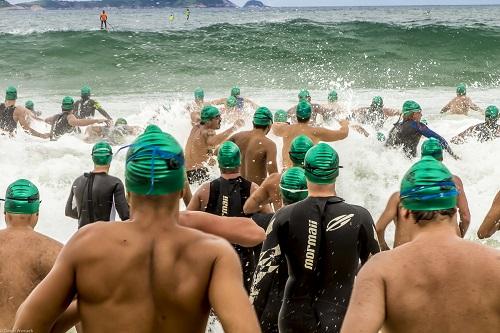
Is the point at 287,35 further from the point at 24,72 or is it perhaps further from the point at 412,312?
the point at 412,312

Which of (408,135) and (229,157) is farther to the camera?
(408,135)

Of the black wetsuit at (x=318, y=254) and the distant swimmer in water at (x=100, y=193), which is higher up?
the black wetsuit at (x=318, y=254)

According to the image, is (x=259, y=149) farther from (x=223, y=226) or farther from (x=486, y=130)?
(x=486, y=130)

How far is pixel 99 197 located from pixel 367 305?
4.13m

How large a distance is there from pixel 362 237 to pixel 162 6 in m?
175

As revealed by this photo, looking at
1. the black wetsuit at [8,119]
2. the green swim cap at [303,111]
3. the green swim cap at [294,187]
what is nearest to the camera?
the green swim cap at [294,187]

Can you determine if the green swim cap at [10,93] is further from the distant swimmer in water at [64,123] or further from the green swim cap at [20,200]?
the green swim cap at [20,200]

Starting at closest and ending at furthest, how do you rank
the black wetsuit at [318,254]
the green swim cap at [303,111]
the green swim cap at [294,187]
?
the black wetsuit at [318,254] < the green swim cap at [294,187] < the green swim cap at [303,111]

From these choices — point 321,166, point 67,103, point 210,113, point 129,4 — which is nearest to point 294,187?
point 321,166

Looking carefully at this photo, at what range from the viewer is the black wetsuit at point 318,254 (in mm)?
3717

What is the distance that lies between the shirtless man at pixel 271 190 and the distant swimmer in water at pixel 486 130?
648 cm

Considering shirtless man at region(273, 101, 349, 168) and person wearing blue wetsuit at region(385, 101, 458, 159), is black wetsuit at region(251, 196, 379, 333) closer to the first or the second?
shirtless man at region(273, 101, 349, 168)

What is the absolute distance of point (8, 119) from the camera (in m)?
11.7

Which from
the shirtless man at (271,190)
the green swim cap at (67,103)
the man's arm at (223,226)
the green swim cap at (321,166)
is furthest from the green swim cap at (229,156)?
the green swim cap at (67,103)
